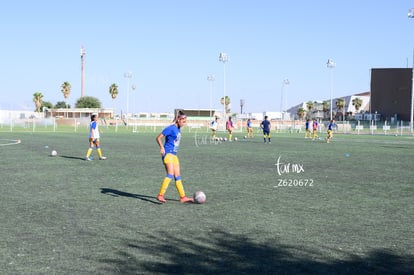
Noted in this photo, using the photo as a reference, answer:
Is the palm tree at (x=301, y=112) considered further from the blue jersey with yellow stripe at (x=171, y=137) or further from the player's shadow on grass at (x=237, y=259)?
the player's shadow on grass at (x=237, y=259)

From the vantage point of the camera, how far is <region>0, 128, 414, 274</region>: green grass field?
6125 millimetres

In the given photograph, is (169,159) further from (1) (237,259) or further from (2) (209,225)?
(1) (237,259)

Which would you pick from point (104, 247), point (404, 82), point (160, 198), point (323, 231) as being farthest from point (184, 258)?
point (404, 82)

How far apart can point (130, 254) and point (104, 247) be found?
535mm

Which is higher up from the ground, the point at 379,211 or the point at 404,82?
the point at 404,82

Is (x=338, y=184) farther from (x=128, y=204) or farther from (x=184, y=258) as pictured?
(x=184, y=258)

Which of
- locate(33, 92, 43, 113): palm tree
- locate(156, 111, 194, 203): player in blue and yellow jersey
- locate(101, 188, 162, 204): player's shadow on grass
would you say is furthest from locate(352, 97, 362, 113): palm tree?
locate(156, 111, 194, 203): player in blue and yellow jersey

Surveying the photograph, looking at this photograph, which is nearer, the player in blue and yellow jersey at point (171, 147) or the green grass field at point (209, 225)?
the green grass field at point (209, 225)

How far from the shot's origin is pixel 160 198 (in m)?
10.5

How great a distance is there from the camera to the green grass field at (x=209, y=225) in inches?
241

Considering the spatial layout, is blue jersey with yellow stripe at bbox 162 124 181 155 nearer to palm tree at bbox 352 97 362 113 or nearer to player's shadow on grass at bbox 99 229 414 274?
player's shadow on grass at bbox 99 229 414 274

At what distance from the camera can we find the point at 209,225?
8.32 meters

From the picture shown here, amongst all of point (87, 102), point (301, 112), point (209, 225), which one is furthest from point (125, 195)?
point (301, 112)

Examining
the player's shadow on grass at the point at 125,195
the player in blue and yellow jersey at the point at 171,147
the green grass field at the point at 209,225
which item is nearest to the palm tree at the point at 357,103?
the green grass field at the point at 209,225
